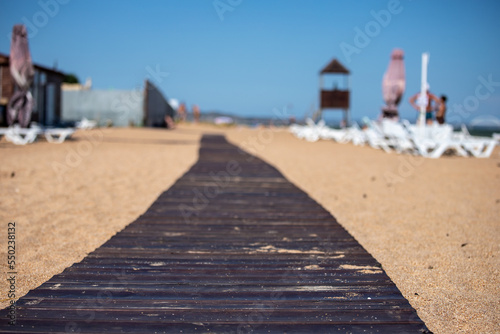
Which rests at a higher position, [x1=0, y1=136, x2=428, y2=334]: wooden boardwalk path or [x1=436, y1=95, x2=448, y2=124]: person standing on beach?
[x1=436, y1=95, x2=448, y2=124]: person standing on beach

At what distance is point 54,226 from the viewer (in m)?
4.03

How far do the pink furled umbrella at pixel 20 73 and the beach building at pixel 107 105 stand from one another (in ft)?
40.1

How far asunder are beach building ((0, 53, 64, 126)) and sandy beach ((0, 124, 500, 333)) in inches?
313

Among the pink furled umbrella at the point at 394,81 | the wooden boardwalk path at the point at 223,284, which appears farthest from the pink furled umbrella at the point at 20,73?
the pink furled umbrella at the point at 394,81

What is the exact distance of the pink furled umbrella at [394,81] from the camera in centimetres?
1506

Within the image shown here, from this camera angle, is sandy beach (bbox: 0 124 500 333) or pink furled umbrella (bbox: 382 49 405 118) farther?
pink furled umbrella (bbox: 382 49 405 118)

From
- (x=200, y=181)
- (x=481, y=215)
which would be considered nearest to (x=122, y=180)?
Result: (x=200, y=181)

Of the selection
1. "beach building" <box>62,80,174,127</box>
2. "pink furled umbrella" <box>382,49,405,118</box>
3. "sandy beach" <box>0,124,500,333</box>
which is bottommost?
"sandy beach" <box>0,124,500,333</box>

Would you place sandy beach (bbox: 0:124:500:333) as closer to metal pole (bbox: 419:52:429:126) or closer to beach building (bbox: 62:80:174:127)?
metal pole (bbox: 419:52:429:126)

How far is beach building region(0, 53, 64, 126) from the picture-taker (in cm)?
1606

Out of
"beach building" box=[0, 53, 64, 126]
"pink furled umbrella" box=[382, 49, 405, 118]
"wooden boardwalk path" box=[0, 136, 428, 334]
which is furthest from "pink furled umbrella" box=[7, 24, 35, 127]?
"pink furled umbrella" box=[382, 49, 405, 118]

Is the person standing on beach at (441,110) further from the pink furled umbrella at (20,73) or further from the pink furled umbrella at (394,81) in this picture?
the pink furled umbrella at (20,73)

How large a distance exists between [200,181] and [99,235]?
289 centimetres

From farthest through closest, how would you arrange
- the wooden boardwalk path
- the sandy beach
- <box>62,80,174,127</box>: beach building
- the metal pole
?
<box>62,80,174,127</box>: beach building < the metal pole < the sandy beach < the wooden boardwalk path
